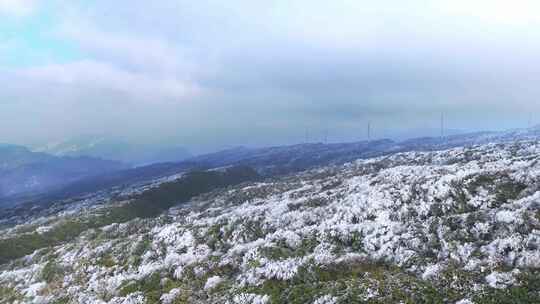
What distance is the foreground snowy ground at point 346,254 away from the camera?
89.2 metres

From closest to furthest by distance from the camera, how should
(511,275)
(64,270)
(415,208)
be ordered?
(511,275) → (415,208) → (64,270)

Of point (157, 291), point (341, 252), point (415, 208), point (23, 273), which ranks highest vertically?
point (415, 208)

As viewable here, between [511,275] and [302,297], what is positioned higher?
[511,275]

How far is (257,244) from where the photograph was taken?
450ft

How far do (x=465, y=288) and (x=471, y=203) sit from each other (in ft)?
156

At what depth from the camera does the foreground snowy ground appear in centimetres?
8925

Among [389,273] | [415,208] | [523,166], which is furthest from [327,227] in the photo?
[523,166]

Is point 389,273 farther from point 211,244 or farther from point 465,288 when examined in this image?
point 211,244

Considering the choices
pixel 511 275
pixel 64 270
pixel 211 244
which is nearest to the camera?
pixel 511 275

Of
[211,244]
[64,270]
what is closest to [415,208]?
[211,244]

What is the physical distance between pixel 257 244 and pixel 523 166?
9537 centimetres

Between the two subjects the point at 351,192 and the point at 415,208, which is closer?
the point at 415,208

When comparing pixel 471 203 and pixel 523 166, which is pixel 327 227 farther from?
pixel 523 166

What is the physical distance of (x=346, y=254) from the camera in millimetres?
114125
